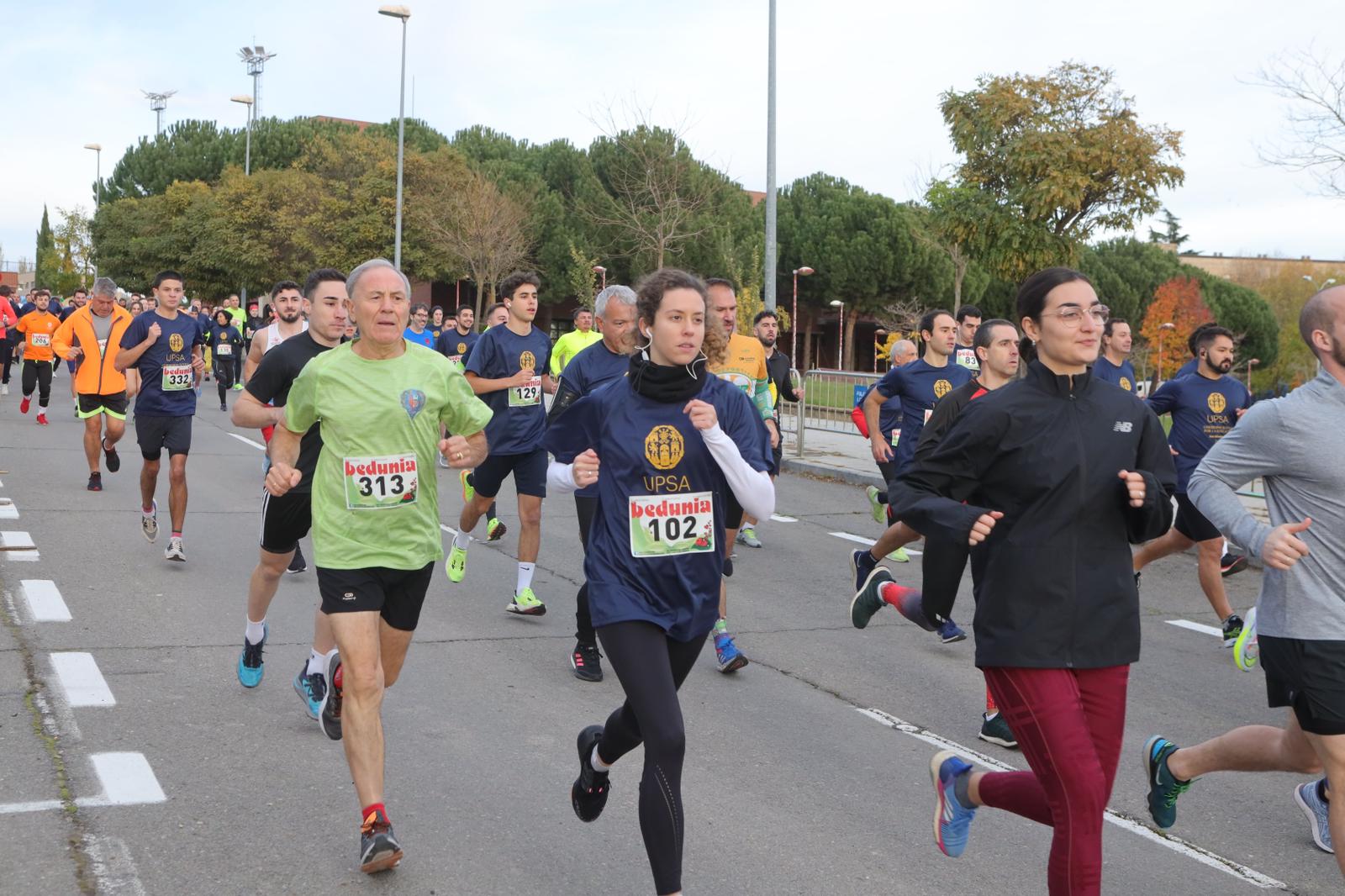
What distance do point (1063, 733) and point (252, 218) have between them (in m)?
50.2

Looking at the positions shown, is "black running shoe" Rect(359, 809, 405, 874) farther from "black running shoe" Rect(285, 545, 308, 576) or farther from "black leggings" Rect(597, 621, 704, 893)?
"black running shoe" Rect(285, 545, 308, 576)

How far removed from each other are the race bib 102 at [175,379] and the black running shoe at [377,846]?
21.3 ft

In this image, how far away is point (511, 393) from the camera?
8336mm

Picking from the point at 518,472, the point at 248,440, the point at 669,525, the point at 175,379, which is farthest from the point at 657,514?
the point at 248,440

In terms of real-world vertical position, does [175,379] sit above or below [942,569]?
above

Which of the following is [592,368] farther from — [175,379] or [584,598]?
[175,379]

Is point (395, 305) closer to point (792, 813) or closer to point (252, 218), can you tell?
point (792, 813)

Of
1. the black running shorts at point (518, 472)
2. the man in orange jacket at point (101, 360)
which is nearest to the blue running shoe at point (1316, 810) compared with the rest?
the black running shorts at point (518, 472)

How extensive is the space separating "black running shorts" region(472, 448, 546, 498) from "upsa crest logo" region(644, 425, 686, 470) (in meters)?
4.37

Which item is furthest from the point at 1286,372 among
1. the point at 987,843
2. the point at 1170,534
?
the point at 987,843

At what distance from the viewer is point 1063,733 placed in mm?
3420

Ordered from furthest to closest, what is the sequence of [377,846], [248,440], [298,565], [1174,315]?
[1174,315]
[248,440]
[298,565]
[377,846]

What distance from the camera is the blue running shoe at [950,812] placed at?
12.9 ft

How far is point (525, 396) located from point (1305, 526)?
216 inches
